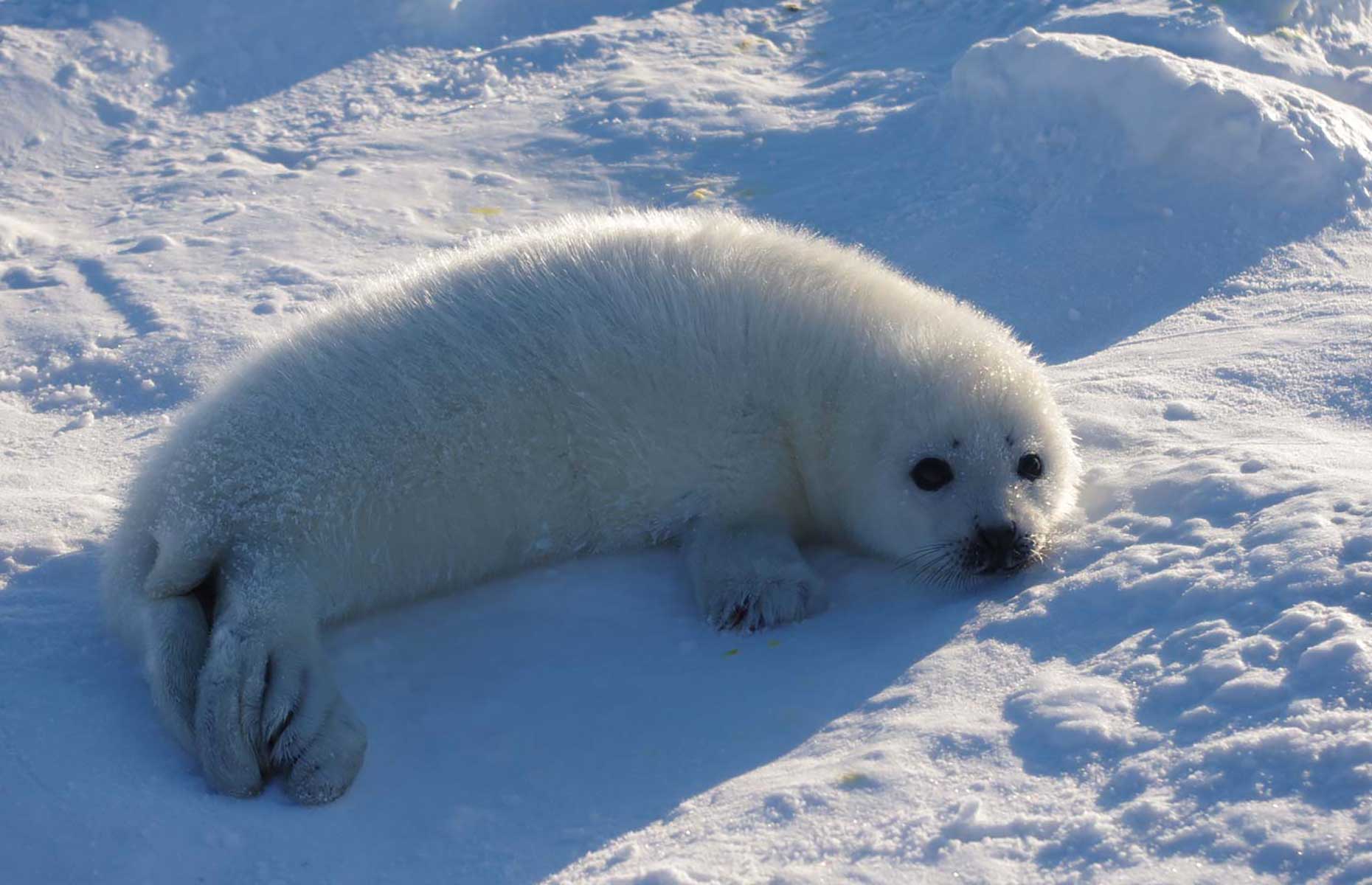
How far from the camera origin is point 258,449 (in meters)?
2.97

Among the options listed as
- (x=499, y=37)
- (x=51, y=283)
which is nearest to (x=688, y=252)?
(x=51, y=283)

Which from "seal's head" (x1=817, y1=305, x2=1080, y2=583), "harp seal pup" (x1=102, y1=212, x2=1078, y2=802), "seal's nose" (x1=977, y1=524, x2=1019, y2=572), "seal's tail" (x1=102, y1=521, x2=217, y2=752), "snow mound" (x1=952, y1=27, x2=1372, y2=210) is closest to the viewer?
"seal's tail" (x1=102, y1=521, x2=217, y2=752)

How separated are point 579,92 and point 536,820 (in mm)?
4966

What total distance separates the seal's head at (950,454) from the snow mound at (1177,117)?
→ 2.25 m

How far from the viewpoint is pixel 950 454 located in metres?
3.20

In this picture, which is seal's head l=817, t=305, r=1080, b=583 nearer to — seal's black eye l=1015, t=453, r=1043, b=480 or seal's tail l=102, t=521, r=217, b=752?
seal's black eye l=1015, t=453, r=1043, b=480

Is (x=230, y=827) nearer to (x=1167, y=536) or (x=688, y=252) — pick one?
(x=688, y=252)

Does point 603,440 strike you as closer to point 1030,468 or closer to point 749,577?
point 749,577

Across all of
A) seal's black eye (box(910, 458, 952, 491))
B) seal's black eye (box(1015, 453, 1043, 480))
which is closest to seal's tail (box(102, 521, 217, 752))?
seal's black eye (box(910, 458, 952, 491))

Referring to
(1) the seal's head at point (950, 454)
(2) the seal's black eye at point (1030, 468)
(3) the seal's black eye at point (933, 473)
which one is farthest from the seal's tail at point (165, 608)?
(2) the seal's black eye at point (1030, 468)

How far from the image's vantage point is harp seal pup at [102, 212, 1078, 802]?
296 cm

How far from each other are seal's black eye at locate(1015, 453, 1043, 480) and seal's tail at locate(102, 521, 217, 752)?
1.88 meters

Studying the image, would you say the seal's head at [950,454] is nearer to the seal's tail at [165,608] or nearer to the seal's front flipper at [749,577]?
the seal's front flipper at [749,577]

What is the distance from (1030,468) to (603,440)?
1.04 m
